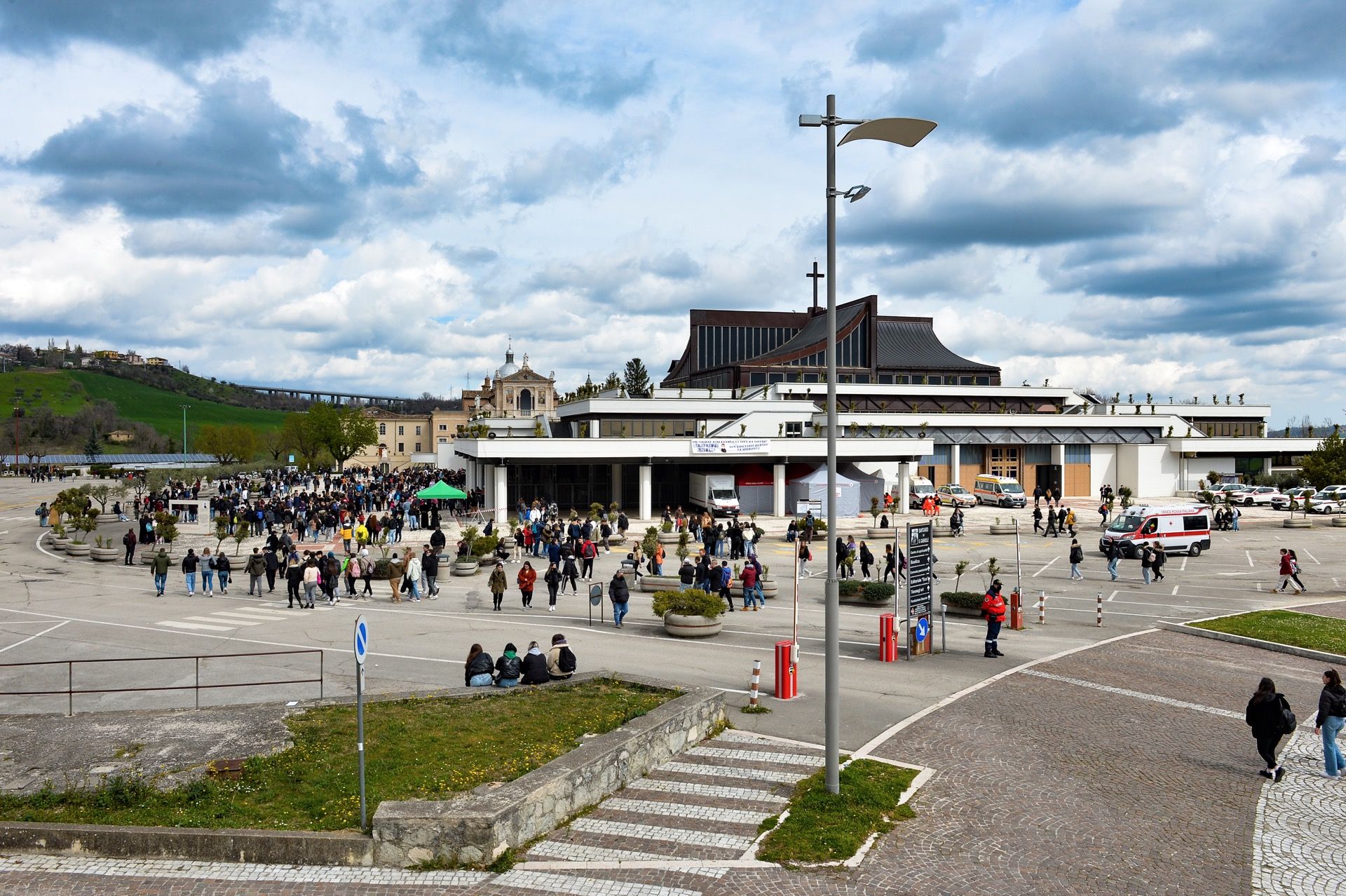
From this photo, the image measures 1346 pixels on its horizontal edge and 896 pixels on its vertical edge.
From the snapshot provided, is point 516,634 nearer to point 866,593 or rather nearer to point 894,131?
point 866,593

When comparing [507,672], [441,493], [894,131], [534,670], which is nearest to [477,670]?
[507,672]

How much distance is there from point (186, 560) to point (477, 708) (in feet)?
60.1

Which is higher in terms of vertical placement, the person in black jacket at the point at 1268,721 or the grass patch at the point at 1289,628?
the person in black jacket at the point at 1268,721

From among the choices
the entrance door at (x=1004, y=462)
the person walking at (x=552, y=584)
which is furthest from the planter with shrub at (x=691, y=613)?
the entrance door at (x=1004, y=462)

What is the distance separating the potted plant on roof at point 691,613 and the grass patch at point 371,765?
708 cm

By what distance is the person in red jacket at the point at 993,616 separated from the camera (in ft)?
61.7

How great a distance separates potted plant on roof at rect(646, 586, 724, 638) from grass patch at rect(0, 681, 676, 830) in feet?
23.2

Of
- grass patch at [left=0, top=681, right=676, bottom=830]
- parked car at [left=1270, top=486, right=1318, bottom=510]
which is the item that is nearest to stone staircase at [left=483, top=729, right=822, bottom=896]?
grass patch at [left=0, top=681, right=676, bottom=830]

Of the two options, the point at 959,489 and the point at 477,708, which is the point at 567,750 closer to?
the point at 477,708

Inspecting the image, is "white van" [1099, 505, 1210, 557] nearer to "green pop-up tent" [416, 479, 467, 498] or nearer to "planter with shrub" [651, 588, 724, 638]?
"planter with shrub" [651, 588, 724, 638]

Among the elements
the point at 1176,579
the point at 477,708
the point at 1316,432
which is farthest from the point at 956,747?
the point at 1316,432

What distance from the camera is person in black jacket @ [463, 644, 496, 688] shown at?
14578 mm

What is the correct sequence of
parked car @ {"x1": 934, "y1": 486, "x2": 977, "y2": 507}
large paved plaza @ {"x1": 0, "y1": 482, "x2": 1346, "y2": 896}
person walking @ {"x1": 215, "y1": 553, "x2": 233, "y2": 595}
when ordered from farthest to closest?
parked car @ {"x1": 934, "y1": 486, "x2": 977, "y2": 507}
person walking @ {"x1": 215, "y1": 553, "x2": 233, "y2": 595}
large paved plaza @ {"x1": 0, "y1": 482, "x2": 1346, "y2": 896}

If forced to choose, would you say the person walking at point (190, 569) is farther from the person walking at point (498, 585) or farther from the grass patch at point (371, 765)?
the grass patch at point (371, 765)
